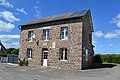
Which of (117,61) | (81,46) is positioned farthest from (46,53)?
(117,61)

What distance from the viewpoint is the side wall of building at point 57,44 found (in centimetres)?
2039

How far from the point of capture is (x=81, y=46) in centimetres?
2017

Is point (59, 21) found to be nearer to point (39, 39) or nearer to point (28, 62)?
point (39, 39)

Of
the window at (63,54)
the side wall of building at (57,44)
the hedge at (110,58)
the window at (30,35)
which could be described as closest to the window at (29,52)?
the side wall of building at (57,44)

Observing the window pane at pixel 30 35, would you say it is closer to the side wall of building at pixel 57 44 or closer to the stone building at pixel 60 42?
the stone building at pixel 60 42

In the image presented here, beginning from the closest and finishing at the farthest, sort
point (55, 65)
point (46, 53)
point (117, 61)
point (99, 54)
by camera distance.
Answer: point (55, 65)
point (46, 53)
point (117, 61)
point (99, 54)

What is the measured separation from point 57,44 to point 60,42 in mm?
493

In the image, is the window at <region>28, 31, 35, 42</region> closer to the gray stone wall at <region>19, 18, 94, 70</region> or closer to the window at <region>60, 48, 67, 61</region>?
the gray stone wall at <region>19, 18, 94, 70</region>

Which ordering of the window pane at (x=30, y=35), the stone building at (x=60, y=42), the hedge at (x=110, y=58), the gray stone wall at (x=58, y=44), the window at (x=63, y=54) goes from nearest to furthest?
the gray stone wall at (x=58, y=44)
the stone building at (x=60, y=42)
the window at (x=63, y=54)
the window pane at (x=30, y=35)
the hedge at (x=110, y=58)

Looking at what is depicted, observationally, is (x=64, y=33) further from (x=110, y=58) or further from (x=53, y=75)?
(x=110, y=58)

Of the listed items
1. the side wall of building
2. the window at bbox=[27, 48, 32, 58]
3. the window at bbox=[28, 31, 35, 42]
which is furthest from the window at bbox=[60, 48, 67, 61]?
the window at bbox=[28, 31, 35, 42]

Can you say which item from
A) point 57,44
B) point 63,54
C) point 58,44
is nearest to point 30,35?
point 57,44

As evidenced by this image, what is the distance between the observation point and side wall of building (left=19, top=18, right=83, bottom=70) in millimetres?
20391

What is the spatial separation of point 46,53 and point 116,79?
12.2 metres
